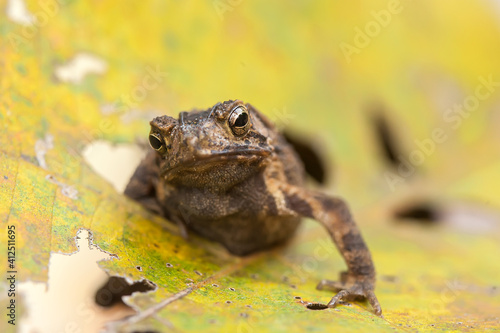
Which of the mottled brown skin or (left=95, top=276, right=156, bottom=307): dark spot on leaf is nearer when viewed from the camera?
(left=95, top=276, right=156, bottom=307): dark spot on leaf

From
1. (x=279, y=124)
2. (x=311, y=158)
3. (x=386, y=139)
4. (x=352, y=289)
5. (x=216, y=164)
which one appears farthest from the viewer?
(x=386, y=139)

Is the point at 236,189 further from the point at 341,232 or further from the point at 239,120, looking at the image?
the point at 341,232

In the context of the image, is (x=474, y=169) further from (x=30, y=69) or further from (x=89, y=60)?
(x=30, y=69)

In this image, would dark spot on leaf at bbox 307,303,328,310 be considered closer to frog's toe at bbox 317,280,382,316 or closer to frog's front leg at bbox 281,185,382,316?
frog's toe at bbox 317,280,382,316

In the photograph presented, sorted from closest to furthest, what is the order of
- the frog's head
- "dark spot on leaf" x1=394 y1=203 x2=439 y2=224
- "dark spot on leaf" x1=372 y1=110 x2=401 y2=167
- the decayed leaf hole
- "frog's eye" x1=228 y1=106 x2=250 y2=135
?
the decayed leaf hole < the frog's head < "frog's eye" x1=228 y1=106 x2=250 y2=135 < "dark spot on leaf" x1=394 y1=203 x2=439 y2=224 < "dark spot on leaf" x1=372 y1=110 x2=401 y2=167

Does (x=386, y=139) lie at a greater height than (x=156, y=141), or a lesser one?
greater

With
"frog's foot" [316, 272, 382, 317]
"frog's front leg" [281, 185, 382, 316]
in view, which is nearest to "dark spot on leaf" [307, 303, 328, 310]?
"frog's foot" [316, 272, 382, 317]

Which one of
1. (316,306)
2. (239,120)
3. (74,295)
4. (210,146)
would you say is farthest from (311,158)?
(74,295)
